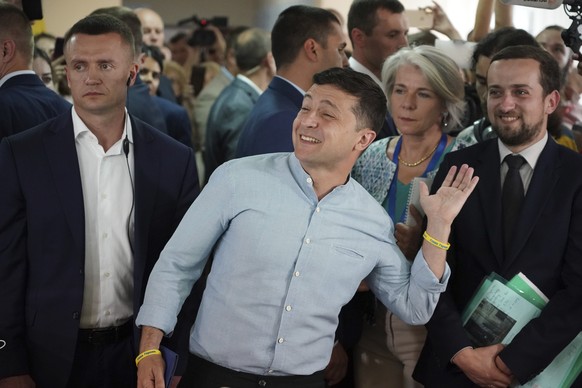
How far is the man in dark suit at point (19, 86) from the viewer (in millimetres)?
3307

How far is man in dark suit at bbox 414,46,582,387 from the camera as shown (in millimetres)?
2705

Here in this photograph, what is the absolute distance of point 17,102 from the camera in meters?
3.32

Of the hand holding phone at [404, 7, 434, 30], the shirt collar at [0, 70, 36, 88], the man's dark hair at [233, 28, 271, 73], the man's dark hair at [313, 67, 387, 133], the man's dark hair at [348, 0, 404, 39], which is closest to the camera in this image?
the man's dark hair at [313, 67, 387, 133]

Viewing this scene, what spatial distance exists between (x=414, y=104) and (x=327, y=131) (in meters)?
0.79

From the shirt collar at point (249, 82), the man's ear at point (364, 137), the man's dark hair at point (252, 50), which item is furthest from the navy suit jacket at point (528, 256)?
the man's dark hair at point (252, 50)

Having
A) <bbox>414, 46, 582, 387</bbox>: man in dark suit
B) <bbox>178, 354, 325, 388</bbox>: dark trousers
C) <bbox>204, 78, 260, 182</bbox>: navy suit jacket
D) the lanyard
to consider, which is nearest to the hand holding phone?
<bbox>204, 78, 260, 182</bbox>: navy suit jacket

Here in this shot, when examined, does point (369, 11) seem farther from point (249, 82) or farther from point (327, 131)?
point (327, 131)

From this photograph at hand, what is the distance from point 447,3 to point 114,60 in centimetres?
320

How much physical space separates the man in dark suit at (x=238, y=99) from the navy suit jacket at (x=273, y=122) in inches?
45.3

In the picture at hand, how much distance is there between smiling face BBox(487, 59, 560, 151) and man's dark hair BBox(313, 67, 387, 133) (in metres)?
0.45

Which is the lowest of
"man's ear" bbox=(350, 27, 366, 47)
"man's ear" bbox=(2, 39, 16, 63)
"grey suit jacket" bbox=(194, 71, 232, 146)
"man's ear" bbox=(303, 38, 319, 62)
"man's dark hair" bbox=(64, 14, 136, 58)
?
"grey suit jacket" bbox=(194, 71, 232, 146)

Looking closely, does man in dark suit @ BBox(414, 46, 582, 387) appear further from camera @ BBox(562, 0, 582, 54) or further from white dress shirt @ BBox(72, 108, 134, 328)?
white dress shirt @ BBox(72, 108, 134, 328)

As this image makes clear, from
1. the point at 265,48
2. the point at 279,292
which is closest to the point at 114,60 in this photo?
the point at 279,292

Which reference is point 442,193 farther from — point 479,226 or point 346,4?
point 346,4
